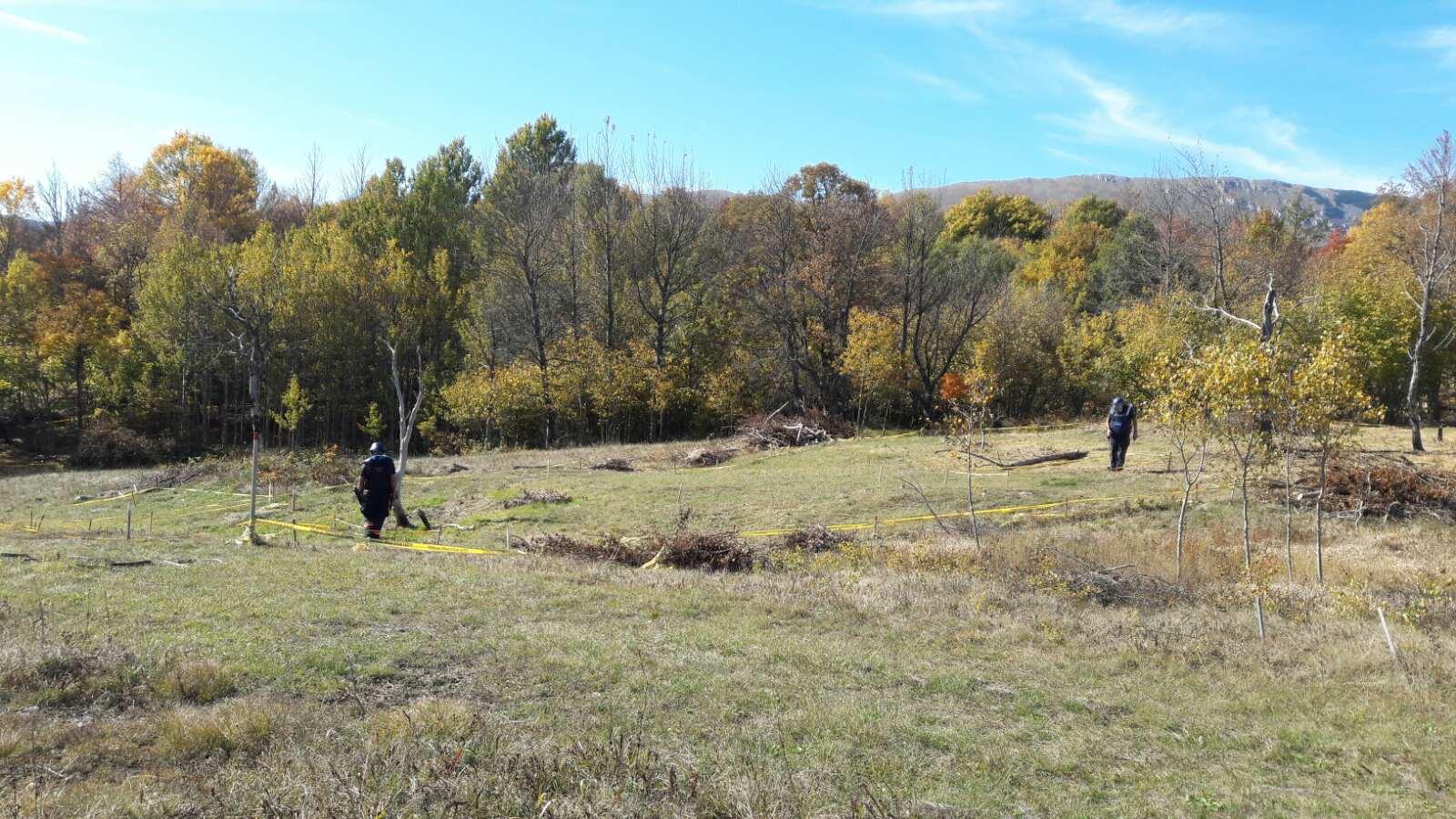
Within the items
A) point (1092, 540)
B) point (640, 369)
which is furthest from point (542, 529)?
point (640, 369)

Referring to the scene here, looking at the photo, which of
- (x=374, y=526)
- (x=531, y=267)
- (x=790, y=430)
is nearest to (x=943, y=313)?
(x=790, y=430)

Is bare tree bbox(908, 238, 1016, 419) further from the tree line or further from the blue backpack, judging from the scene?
the blue backpack

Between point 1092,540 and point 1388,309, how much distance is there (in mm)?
34447

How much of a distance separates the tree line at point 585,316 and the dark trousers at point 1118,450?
19.8 meters

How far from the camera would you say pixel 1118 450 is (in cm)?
2372

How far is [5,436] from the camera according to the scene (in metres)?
47.9

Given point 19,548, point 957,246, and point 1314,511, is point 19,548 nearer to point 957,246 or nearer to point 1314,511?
point 1314,511

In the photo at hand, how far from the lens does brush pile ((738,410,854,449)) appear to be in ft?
119

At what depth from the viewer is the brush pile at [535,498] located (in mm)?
22828

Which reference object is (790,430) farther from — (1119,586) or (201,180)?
(201,180)

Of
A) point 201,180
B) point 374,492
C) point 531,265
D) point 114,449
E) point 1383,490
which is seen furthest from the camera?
point 201,180

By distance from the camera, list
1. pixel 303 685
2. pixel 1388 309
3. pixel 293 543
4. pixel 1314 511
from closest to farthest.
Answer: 1. pixel 303 685
2. pixel 293 543
3. pixel 1314 511
4. pixel 1388 309

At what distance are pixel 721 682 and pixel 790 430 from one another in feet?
96.7

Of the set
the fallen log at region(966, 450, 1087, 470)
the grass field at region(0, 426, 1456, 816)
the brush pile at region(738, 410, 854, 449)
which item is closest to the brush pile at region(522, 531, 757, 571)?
the grass field at region(0, 426, 1456, 816)
